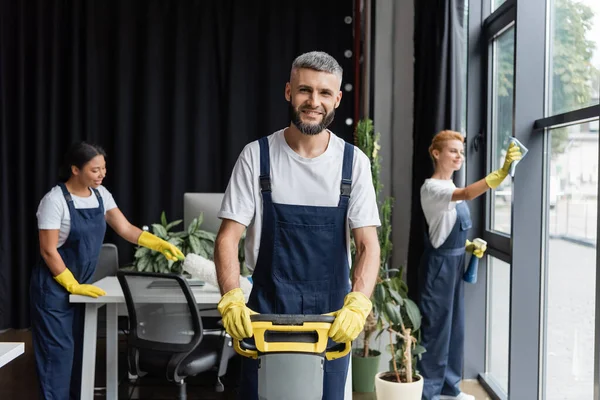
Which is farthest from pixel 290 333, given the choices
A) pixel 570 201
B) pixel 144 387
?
pixel 144 387

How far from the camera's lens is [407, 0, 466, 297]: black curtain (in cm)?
369

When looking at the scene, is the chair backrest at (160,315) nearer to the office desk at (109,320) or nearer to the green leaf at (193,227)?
the office desk at (109,320)

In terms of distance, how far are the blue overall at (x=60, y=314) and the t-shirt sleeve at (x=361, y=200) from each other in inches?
70.7

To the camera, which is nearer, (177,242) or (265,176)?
(265,176)

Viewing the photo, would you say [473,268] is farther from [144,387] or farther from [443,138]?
[144,387]

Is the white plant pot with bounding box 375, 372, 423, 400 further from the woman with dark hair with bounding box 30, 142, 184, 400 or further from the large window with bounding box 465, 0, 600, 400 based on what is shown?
the woman with dark hair with bounding box 30, 142, 184, 400

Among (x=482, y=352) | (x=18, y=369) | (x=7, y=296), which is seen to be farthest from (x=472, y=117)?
(x=7, y=296)

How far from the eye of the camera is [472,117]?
4027mm

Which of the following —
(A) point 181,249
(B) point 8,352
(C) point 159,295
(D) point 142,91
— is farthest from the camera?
(D) point 142,91

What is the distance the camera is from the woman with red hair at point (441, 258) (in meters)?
3.50

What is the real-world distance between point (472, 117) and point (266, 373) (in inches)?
105

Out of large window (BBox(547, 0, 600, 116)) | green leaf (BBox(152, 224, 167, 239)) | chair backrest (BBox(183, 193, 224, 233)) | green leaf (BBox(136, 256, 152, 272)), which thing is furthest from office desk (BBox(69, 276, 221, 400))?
large window (BBox(547, 0, 600, 116))

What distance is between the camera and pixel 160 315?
10.4 feet

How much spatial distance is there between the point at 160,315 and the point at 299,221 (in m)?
1.27
